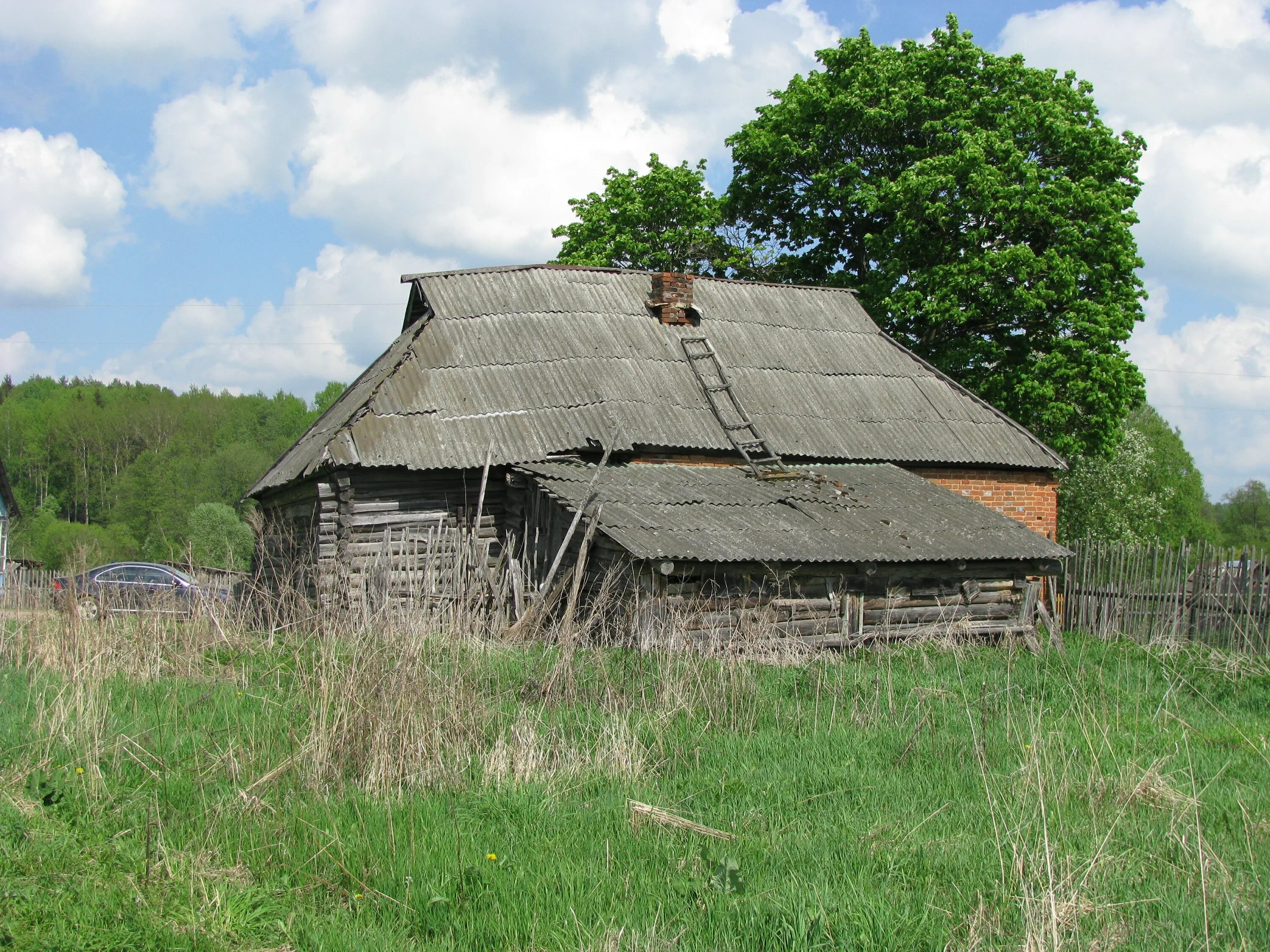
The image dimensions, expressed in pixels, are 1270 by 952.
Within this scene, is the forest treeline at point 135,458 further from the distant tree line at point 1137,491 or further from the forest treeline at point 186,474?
the distant tree line at point 1137,491

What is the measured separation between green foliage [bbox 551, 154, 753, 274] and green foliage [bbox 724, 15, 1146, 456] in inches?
145

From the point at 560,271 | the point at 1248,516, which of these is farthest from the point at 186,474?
the point at 1248,516

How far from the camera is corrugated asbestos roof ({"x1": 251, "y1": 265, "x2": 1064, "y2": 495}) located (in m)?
14.2

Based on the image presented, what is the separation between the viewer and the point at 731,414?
1559cm

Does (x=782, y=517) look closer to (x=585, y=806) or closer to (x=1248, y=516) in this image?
(x=585, y=806)

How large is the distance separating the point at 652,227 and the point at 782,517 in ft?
53.0

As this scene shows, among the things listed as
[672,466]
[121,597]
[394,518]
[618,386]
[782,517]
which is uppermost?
[618,386]

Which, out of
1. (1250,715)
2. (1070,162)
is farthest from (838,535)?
(1070,162)

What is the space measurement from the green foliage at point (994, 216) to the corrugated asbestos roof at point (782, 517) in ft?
25.1

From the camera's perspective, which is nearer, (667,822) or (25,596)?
(667,822)

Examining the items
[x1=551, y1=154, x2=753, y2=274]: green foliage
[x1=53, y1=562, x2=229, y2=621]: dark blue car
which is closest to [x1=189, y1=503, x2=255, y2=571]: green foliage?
[x1=551, y1=154, x2=753, y2=274]: green foliage

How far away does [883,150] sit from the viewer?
23266mm

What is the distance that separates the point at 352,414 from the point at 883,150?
1464 cm

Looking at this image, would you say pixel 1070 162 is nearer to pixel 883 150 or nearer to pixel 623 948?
pixel 883 150
